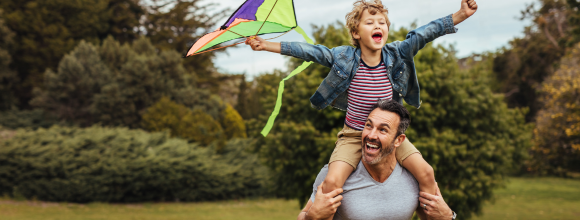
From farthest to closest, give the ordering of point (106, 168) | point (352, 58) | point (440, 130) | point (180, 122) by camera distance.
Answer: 1. point (180, 122)
2. point (106, 168)
3. point (440, 130)
4. point (352, 58)

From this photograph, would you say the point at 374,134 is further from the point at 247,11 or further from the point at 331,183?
the point at 247,11

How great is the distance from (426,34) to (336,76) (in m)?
0.76

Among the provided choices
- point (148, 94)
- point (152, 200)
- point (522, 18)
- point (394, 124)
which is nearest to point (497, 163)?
point (394, 124)

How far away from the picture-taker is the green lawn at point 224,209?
18.0 m

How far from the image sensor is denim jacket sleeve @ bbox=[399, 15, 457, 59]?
3.54 meters

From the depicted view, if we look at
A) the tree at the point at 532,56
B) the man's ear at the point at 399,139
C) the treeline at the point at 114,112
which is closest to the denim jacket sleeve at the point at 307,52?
the man's ear at the point at 399,139

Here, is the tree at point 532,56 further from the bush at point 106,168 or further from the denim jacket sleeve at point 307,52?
the denim jacket sleeve at point 307,52

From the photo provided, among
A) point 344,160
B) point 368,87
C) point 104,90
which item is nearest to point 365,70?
point 368,87

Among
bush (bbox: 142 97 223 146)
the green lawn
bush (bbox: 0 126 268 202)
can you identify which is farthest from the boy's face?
bush (bbox: 142 97 223 146)

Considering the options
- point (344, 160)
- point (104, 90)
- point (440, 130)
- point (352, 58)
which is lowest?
point (440, 130)

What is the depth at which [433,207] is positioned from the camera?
377 centimetres

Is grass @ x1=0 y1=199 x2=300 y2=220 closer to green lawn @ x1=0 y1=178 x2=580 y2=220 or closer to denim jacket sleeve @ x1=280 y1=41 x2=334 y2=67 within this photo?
green lawn @ x1=0 y1=178 x2=580 y2=220

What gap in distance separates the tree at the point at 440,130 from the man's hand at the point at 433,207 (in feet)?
23.9

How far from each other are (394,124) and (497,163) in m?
10.9
